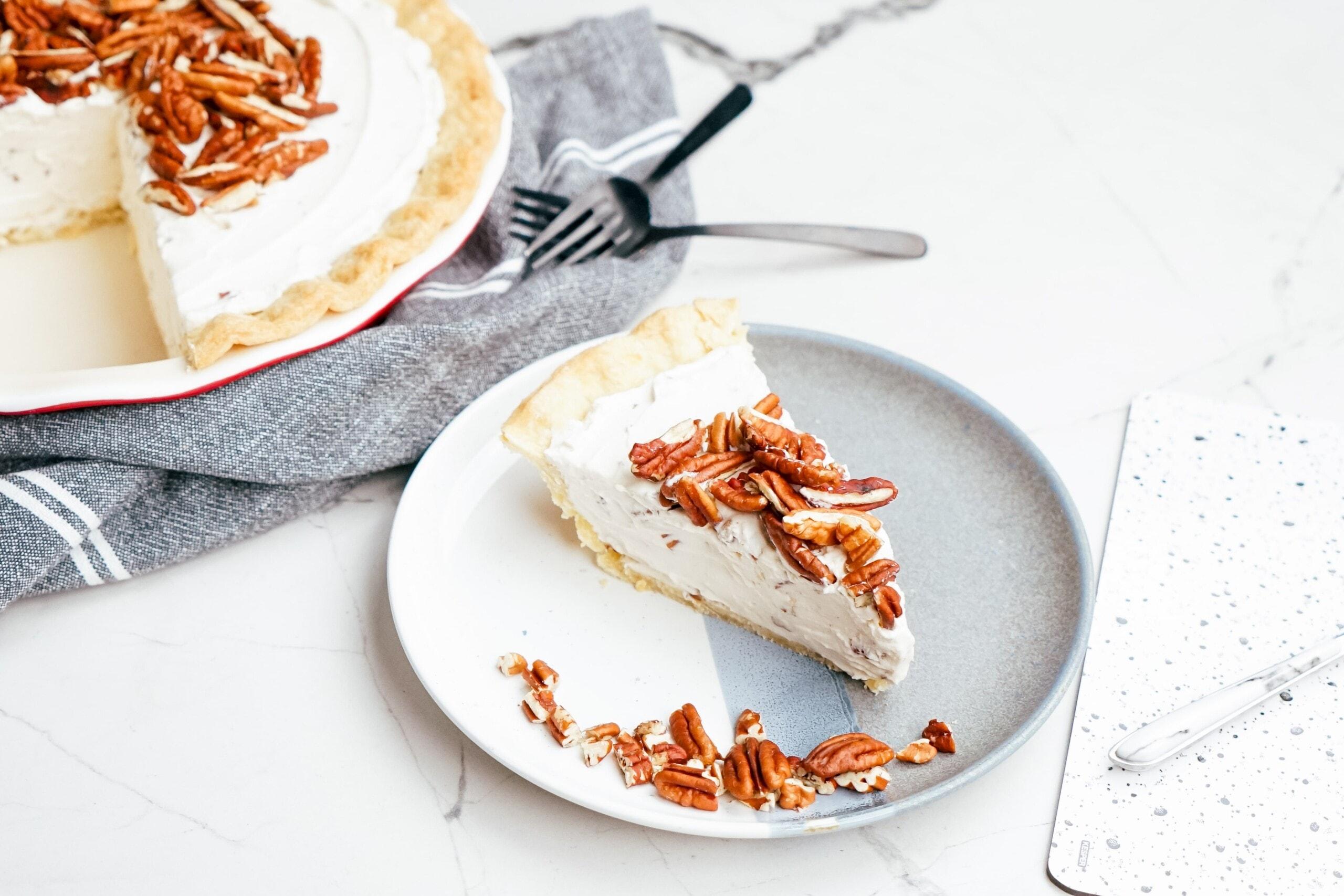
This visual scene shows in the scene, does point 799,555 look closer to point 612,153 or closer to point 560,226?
point 560,226

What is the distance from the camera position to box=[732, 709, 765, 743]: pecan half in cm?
174

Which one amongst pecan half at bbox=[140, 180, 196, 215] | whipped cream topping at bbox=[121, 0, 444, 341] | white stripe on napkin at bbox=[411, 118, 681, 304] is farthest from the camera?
white stripe on napkin at bbox=[411, 118, 681, 304]

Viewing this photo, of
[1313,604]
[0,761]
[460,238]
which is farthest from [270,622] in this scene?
[1313,604]

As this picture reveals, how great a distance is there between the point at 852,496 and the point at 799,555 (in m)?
0.14

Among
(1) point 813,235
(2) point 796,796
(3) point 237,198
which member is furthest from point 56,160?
(2) point 796,796

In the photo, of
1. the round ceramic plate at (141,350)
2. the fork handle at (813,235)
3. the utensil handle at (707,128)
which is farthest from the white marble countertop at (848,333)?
the round ceramic plate at (141,350)

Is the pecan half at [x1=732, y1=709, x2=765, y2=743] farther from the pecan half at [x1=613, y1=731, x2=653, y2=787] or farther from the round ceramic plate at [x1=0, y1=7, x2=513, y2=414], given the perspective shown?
the round ceramic plate at [x1=0, y1=7, x2=513, y2=414]

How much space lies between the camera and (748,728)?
A: 5.71 ft

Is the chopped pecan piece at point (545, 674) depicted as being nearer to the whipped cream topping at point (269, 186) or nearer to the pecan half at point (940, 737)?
the pecan half at point (940, 737)

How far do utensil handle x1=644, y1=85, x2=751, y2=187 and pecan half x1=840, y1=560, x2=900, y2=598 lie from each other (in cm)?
119

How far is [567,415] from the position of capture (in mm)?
2014

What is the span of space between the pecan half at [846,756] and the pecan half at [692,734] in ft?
0.44

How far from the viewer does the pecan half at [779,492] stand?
1760 millimetres

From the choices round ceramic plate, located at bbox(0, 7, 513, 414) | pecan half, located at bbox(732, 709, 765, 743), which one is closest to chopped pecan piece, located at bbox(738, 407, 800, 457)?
pecan half, located at bbox(732, 709, 765, 743)
